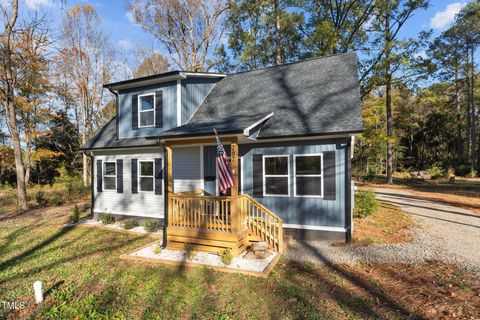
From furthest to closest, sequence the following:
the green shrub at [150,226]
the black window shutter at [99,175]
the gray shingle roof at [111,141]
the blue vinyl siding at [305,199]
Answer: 1. the black window shutter at [99,175]
2. the gray shingle roof at [111,141]
3. the green shrub at [150,226]
4. the blue vinyl siding at [305,199]

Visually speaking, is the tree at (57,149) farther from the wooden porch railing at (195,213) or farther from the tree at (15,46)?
the wooden porch railing at (195,213)

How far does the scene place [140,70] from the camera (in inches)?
978

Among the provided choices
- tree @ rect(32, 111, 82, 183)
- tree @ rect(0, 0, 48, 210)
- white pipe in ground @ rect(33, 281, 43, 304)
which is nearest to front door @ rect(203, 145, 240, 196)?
white pipe in ground @ rect(33, 281, 43, 304)

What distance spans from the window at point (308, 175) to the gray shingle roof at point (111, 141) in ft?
17.5

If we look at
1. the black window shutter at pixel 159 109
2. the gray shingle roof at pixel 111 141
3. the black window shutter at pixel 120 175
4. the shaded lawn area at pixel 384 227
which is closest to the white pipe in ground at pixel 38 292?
the gray shingle roof at pixel 111 141

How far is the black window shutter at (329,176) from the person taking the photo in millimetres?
7496

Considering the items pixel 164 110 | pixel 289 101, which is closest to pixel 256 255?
pixel 289 101

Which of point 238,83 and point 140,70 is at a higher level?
point 140,70

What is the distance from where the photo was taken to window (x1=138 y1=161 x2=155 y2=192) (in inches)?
403

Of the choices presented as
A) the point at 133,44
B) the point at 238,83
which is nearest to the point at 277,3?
the point at 238,83

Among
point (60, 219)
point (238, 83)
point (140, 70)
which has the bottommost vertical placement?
point (60, 219)

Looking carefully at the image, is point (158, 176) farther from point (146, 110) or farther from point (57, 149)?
point (57, 149)

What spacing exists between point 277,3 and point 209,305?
19.9 meters

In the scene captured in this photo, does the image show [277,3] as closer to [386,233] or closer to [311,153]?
[311,153]
